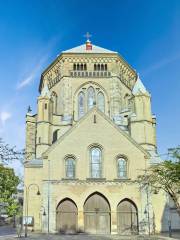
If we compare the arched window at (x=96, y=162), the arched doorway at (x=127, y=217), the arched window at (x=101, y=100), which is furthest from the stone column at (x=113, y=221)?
the arched window at (x=101, y=100)

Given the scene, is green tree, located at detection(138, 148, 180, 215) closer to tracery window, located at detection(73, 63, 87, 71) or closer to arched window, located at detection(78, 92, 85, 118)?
arched window, located at detection(78, 92, 85, 118)

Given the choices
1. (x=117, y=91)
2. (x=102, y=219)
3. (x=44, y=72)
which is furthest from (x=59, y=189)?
(x=44, y=72)

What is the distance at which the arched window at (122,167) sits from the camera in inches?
1543

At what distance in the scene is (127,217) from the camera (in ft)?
125

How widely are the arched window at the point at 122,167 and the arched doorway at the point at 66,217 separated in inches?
238

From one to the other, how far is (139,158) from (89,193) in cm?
671

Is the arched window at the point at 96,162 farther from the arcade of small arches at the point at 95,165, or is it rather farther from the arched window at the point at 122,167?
the arched window at the point at 122,167

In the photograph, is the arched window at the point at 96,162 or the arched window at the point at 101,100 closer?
the arched window at the point at 96,162

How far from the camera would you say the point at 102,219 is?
38062 millimetres

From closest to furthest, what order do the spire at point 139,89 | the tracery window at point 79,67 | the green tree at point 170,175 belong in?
the green tree at point 170,175 < the spire at point 139,89 < the tracery window at point 79,67

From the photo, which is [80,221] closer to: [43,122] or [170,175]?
[170,175]

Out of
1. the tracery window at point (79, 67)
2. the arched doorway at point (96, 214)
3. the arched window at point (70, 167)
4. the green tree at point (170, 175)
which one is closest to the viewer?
the green tree at point (170, 175)

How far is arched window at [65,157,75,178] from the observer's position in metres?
38.9

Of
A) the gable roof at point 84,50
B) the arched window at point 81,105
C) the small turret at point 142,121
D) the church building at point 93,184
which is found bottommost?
the church building at point 93,184
